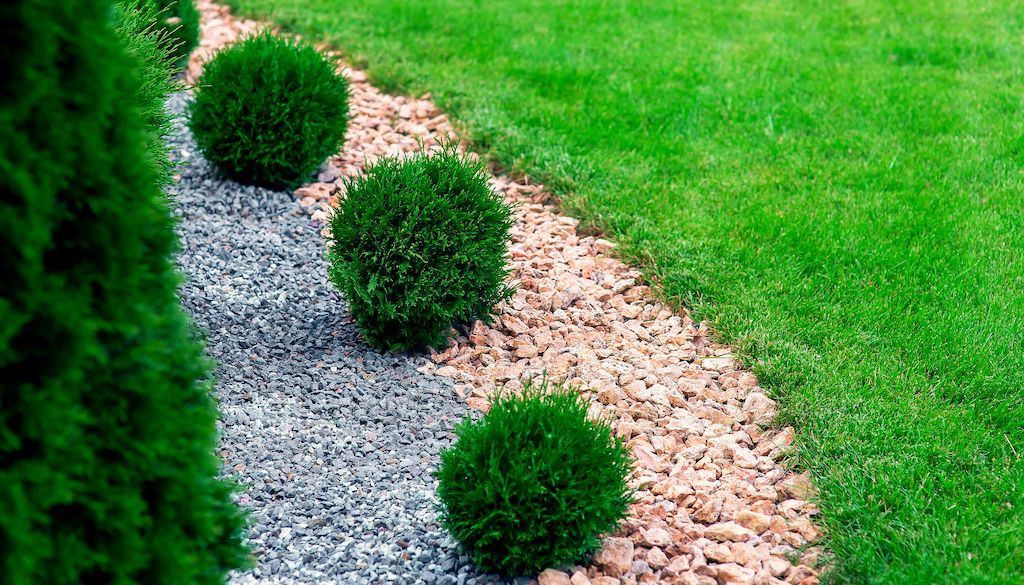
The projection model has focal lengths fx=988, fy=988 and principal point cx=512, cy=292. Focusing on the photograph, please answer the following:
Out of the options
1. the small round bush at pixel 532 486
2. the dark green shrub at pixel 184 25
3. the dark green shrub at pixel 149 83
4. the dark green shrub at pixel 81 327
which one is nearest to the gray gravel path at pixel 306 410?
the small round bush at pixel 532 486

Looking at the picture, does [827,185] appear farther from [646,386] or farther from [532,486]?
[532,486]

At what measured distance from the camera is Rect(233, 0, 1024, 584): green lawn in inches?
137

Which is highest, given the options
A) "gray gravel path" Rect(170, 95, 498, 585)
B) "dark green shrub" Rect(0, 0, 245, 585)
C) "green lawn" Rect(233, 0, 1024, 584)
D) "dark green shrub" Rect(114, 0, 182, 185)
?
"dark green shrub" Rect(0, 0, 245, 585)

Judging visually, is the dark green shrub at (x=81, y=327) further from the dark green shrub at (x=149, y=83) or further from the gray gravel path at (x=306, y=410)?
the dark green shrub at (x=149, y=83)

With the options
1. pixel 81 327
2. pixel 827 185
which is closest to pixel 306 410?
pixel 81 327

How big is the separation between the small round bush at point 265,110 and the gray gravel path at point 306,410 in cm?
22

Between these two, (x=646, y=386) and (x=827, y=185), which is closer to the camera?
(x=646, y=386)

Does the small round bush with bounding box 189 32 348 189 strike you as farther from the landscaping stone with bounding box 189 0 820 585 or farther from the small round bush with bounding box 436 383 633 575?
the small round bush with bounding box 436 383 633 575

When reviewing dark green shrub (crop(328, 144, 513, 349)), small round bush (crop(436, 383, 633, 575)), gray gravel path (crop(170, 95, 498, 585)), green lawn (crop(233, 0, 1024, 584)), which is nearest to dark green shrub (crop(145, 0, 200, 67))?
green lawn (crop(233, 0, 1024, 584))

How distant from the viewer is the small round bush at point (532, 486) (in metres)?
2.94

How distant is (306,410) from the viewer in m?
3.93

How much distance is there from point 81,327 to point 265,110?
12.1 ft

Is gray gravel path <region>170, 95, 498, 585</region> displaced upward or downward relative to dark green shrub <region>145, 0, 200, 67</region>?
downward

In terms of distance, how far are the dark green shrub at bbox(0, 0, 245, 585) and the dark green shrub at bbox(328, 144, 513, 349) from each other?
215 cm
